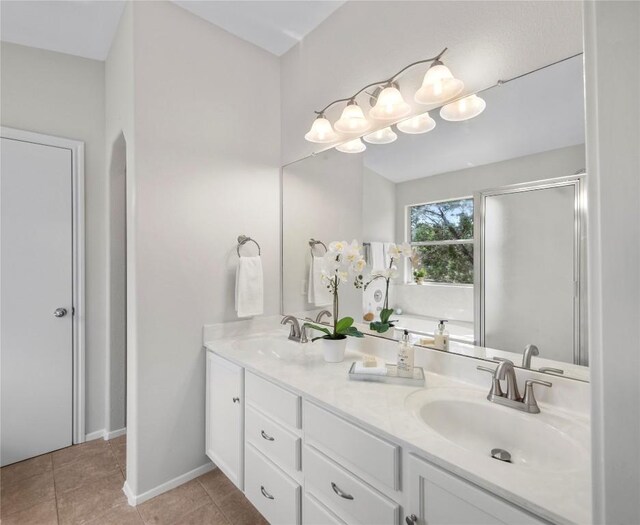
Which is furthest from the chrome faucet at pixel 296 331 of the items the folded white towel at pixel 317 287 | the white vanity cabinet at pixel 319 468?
the white vanity cabinet at pixel 319 468

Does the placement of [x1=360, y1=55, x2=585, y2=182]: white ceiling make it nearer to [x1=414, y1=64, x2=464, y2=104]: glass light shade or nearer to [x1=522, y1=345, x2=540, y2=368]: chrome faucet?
[x1=414, y1=64, x2=464, y2=104]: glass light shade

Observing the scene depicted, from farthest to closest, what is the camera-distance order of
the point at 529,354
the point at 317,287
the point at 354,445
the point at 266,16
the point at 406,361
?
the point at 317,287 < the point at 266,16 < the point at 406,361 < the point at 529,354 < the point at 354,445

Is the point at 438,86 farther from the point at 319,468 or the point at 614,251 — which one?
the point at 319,468

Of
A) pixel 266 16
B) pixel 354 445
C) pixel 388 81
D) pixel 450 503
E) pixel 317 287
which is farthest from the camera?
pixel 317 287

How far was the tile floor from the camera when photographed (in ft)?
5.56

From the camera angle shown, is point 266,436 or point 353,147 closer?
point 266,436

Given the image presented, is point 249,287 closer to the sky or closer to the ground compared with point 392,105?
closer to the ground

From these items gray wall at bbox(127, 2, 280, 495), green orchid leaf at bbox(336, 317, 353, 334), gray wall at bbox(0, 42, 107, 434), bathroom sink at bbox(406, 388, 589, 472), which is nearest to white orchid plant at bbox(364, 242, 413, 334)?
green orchid leaf at bbox(336, 317, 353, 334)

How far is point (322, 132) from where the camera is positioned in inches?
75.9

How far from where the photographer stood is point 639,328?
0.48 metres

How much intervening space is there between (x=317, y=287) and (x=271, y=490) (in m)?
1.09

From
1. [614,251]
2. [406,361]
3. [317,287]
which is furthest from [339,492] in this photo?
[317,287]

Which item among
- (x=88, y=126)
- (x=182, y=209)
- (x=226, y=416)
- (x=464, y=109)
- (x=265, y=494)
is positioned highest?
(x=88, y=126)

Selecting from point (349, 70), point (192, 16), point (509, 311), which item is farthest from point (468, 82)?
point (192, 16)
